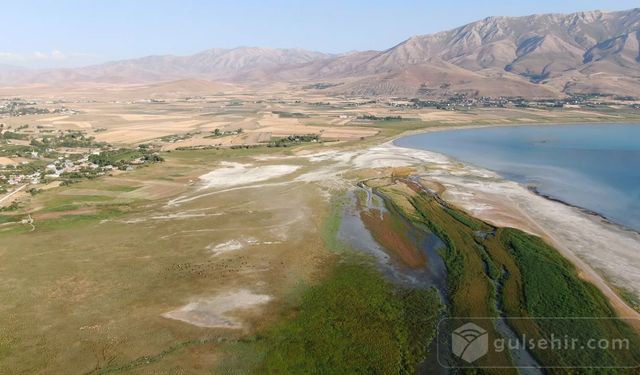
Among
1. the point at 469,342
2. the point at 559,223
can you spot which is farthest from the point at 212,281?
the point at 559,223

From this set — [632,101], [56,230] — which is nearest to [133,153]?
[56,230]

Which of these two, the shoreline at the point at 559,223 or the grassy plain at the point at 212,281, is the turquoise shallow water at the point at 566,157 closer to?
the shoreline at the point at 559,223

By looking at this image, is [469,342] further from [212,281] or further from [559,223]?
[559,223]

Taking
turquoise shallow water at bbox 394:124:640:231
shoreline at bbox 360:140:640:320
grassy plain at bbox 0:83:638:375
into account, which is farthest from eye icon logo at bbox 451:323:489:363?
turquoise shallow water at bbox 394:124:640:231

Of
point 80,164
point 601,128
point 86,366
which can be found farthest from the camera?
point 601,128

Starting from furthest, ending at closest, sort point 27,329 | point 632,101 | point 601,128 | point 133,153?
1. point 632,101
2. point 601,128
3. point 133,153
4. point 27,329

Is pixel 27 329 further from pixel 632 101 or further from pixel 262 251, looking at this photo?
pixel 632 101

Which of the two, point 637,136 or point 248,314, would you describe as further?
point 637,136

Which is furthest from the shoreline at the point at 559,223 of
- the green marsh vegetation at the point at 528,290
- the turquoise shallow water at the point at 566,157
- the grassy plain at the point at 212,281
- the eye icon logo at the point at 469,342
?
the eye icon logo at the point at 469,342
